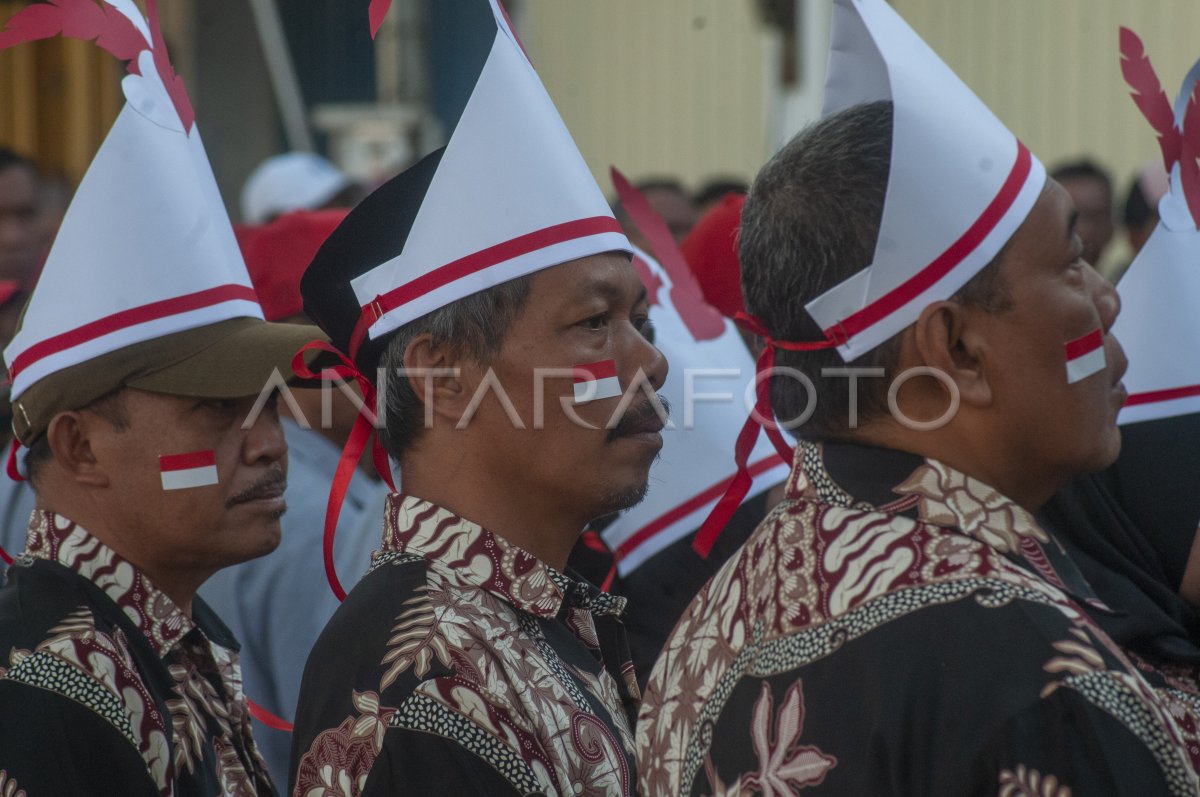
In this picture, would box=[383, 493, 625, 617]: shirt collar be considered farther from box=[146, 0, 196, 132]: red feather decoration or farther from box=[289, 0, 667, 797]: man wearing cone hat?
box=[146, 0, 196, 132]: red feather decoration

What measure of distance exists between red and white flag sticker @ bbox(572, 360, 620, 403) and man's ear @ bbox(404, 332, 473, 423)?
145mm

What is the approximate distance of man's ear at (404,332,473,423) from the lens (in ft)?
6.82

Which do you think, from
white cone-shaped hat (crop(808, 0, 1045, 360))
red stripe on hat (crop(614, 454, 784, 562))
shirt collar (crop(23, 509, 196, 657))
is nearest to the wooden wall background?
Answer: red stripe on hat (crop(614, 454, 784, 562))

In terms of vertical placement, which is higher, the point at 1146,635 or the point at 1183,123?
the point at 1183,123

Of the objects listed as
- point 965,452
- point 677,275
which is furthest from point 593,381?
point 677,275

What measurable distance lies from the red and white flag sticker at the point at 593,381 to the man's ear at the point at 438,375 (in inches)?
5.7

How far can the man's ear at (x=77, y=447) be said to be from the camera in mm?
2322

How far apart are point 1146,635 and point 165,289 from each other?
4.87 feet

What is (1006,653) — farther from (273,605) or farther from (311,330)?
(273,605)

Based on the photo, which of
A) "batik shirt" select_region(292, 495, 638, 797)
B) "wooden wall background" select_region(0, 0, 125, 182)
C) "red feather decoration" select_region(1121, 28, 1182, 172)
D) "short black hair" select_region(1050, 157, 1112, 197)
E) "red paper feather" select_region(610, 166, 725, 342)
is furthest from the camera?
"wooden wall background" select_region(0, 0, 125, 182)

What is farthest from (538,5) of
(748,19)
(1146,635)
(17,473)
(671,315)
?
(1146,635)

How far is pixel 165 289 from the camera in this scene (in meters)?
2.38

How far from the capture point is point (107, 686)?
2.00 m

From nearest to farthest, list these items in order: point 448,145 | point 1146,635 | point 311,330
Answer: point 1146,635
point 448,145
point 311,330
